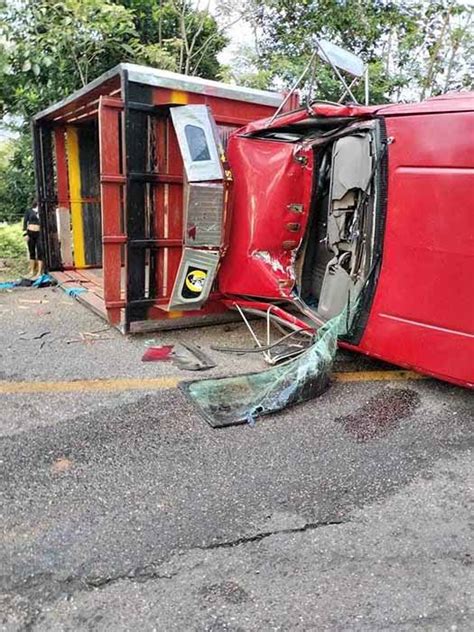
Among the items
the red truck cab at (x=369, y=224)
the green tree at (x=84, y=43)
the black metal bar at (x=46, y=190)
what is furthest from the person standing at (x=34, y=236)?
the red truck cab at (x=369, y=224)

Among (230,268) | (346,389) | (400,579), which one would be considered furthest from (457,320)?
(230,268)

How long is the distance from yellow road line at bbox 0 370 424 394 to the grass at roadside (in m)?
5.24

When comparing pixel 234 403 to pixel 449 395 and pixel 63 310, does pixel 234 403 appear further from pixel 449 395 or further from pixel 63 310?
pixel 63 310

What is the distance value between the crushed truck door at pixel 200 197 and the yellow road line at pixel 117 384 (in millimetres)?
1085

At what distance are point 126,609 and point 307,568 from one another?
0.75 metres

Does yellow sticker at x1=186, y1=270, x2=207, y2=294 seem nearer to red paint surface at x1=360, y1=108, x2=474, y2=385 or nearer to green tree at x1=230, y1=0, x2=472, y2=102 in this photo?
red paint surface at x1=360, y1=108, x2=474, y2=385

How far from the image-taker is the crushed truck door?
4398 millimetres

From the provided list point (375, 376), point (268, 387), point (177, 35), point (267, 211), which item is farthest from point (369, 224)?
point (177, 35)

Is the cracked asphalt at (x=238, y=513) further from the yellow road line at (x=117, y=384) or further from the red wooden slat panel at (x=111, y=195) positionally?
the red wooden slat panel at (x=111, y=195)

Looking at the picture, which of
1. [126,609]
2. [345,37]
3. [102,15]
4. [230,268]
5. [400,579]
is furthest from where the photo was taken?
[345,37]

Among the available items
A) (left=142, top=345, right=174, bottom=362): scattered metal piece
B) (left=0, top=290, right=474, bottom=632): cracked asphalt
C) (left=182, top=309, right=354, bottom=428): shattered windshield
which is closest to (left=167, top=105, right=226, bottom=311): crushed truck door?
(left=142, top=345, right=174, bottom=362): scattered metal piece

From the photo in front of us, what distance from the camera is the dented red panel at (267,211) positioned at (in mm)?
4504

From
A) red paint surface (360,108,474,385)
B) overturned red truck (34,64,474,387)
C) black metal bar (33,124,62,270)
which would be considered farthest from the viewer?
black metal bar (33,124,62,270)

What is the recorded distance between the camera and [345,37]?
426 inches
